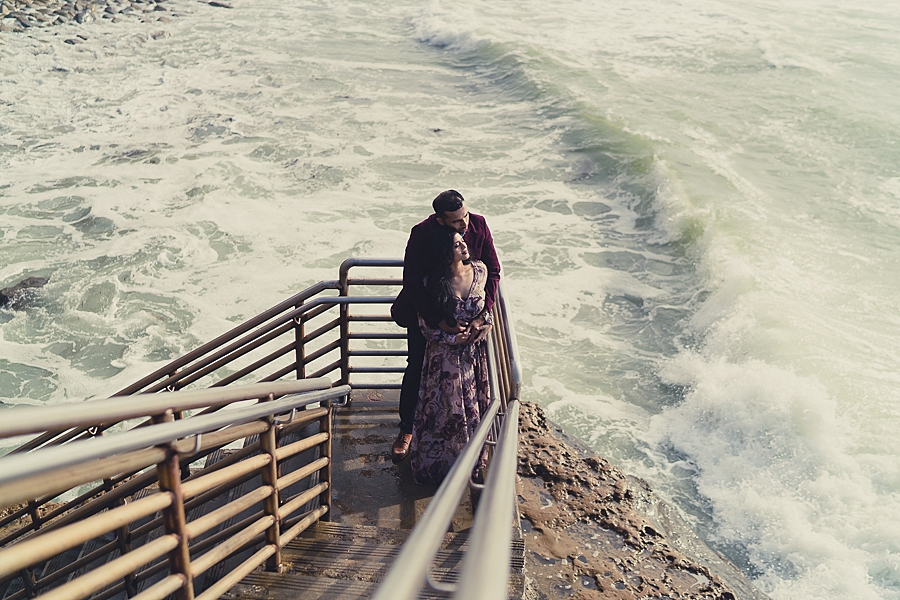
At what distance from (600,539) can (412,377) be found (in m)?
1.53

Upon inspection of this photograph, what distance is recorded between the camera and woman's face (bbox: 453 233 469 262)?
369 cm

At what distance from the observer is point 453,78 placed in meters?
20.5

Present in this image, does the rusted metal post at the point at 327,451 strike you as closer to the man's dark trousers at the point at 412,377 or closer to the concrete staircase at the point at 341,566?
the concrete staircase at the point at 341,566

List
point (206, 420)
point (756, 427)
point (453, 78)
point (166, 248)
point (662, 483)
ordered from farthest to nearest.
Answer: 1. point (453, 78)
2. point (166, 248)
3. point (756, 427)
4. point (662, 483)
5. point (206, 420)

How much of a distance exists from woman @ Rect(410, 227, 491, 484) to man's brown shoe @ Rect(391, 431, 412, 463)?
0.10 metres

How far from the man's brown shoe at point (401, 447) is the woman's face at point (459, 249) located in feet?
3.94

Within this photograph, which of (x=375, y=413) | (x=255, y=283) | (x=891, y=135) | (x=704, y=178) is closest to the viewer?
(x=375, y=413)

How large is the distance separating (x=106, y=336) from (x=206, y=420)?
27.1 ft

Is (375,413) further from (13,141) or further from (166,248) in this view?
(13,141)

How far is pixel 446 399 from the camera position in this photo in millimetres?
3924

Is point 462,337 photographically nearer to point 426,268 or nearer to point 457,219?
point 426,268

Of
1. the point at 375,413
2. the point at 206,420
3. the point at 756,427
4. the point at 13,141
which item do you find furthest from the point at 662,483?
the point at 13,141

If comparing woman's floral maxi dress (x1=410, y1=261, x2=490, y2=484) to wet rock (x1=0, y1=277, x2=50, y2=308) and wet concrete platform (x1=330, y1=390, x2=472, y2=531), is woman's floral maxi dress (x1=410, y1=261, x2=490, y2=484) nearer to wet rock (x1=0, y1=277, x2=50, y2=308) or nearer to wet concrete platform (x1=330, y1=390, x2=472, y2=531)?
wet concrete platform (x1=330, y1=390, x2=472, y2=531)

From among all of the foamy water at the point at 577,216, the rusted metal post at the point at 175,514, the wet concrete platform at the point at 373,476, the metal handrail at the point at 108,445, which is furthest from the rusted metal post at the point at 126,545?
the foamy water at the point at 577,216
